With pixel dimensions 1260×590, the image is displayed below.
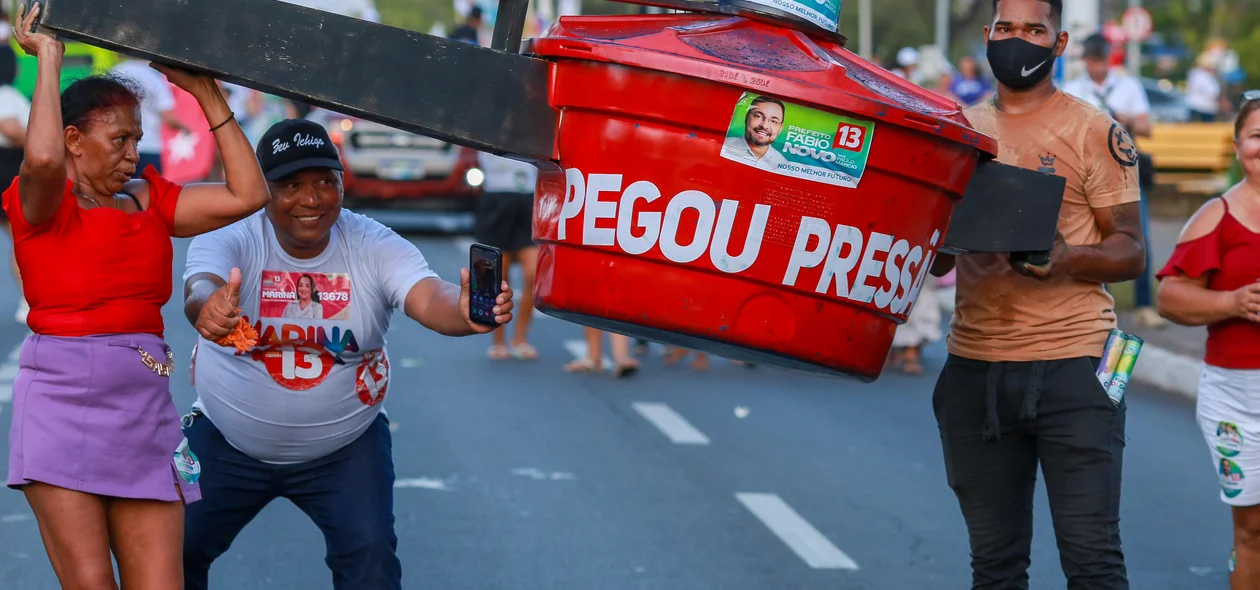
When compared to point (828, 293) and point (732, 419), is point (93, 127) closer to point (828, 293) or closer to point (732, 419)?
point (828, 293)

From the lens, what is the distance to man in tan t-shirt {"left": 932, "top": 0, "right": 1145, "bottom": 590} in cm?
438

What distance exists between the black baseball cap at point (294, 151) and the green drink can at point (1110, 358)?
1.95 metres

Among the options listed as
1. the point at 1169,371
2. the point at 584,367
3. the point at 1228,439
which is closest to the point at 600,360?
the point at 584,367

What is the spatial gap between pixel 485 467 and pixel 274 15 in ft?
15.4

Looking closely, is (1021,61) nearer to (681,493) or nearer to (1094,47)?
(681,493)

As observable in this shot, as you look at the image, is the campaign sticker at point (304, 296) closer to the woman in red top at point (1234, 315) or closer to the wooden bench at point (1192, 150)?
the woman in red top at point (1234, 315)

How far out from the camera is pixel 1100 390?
174 inches

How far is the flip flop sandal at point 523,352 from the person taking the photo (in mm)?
11289

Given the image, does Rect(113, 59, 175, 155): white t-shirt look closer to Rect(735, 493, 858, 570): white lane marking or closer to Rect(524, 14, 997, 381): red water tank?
Rect(735, 493, 858, 570): white lane marking

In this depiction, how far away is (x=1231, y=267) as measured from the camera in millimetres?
5094

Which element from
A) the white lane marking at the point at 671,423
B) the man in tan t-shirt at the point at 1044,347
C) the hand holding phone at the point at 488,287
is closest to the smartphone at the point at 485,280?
the hand holding phone at the point at 488,287

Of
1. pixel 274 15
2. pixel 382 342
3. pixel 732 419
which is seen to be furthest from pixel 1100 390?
pixel 732 419

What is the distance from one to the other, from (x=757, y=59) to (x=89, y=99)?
4.88ft

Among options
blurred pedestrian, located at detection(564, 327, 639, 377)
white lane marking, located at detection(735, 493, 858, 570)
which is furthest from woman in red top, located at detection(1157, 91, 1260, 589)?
blurred pedestrian, located at detection(564, 327, 639, 377)
